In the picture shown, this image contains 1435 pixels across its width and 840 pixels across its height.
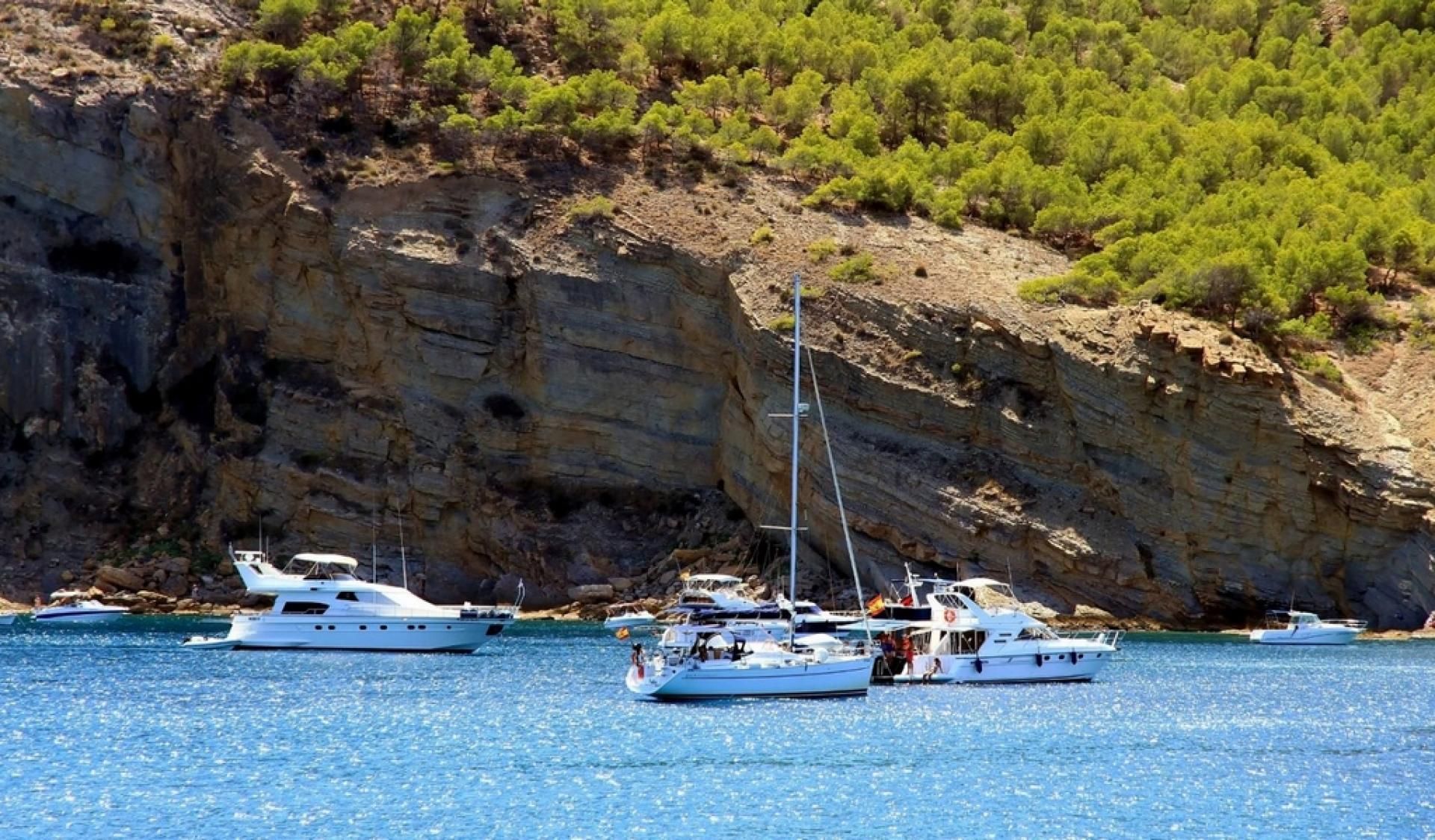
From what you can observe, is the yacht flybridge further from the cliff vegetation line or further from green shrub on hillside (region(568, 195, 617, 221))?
the cliff vegetation line

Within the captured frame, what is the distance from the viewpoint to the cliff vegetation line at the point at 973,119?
82.7 m

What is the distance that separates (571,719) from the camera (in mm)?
43906

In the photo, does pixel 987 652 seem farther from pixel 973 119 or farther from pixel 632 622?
pixel 973 119

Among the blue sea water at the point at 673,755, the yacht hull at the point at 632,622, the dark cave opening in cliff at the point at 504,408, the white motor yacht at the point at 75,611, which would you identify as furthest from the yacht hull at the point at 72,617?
the yacht hull at the point at 632,622

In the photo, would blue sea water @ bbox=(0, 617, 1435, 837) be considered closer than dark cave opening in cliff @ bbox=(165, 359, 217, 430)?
Yes

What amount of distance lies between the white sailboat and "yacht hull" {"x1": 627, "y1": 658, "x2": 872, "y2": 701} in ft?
0.06

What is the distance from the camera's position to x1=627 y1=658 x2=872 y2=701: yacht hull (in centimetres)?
4756

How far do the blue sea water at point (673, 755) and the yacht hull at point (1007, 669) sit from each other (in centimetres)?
91

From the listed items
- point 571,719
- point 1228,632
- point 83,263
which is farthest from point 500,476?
point 571,719

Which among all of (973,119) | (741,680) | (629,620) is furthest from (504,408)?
(973,119)

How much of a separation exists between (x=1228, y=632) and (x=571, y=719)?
121ft

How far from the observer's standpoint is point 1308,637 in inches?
2712

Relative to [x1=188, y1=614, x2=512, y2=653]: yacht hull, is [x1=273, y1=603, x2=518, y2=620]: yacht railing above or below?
above

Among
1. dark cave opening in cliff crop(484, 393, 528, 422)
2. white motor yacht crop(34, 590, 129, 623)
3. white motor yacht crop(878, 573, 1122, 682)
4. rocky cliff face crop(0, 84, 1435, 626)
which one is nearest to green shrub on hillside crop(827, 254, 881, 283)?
rocky cliff face crop(0, 84, 1435, 626)
